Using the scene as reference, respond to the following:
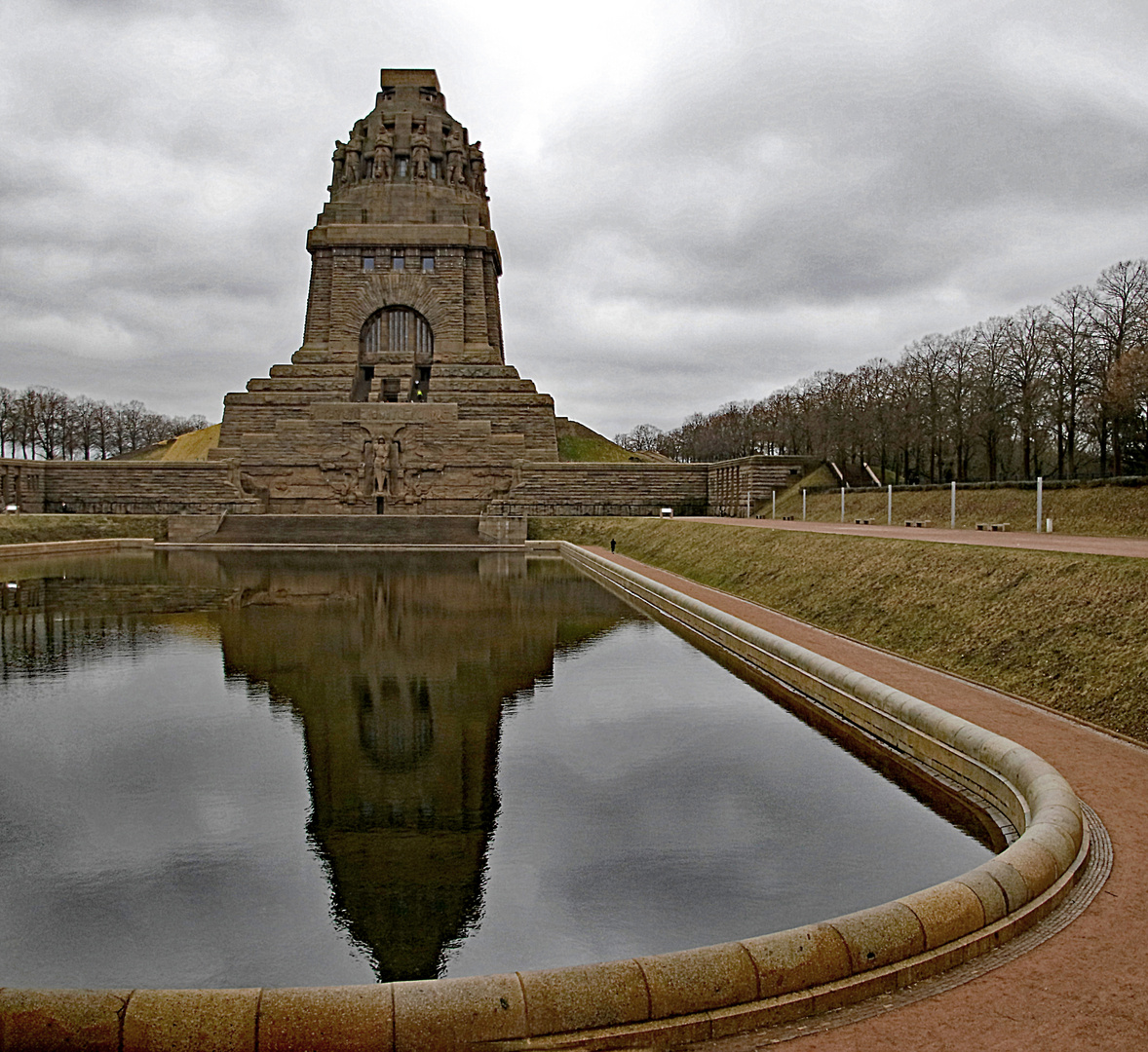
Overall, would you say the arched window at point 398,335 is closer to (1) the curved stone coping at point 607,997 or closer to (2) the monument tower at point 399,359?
(2) the monument tower at point 399,359

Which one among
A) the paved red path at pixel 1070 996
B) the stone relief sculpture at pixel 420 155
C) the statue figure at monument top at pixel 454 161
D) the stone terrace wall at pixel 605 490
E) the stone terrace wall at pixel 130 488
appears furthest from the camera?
the statue figure at monument top at pixel 454 161

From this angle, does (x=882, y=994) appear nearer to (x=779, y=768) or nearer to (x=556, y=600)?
(x=779, y=768)

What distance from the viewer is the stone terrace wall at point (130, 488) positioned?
156ft

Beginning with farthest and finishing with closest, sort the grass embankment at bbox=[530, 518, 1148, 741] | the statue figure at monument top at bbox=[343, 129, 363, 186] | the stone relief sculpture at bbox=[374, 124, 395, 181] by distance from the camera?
the statue figure at monument top at bbox=[343, 129, 363, 186]
the stone relief sculpture at bbox=[374, 124, 395, 181]
the grass embankment at bbox=[530, 518, 1148, 741]

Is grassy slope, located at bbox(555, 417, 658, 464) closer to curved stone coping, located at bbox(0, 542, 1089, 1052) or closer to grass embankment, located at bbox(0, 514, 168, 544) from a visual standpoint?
grass embankment, located at bbox(0, 514, 168, 544)

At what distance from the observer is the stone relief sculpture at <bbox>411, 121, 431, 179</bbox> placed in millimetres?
59344

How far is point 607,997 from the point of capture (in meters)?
Result: 4.02

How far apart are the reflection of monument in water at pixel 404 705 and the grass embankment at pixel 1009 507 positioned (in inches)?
512

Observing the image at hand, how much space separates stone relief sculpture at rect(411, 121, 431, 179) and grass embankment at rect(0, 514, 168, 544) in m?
28.7

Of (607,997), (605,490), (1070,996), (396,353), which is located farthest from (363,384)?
(1070,996)

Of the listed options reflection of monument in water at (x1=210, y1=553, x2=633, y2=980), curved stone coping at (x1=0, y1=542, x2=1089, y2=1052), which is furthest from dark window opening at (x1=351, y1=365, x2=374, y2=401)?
curved stone coping at (x1=0, y1=542, x2=1089, y2=1052)

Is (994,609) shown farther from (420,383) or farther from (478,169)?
(478,169)

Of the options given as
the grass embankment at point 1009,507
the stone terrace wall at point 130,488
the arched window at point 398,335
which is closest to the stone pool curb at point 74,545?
the stone terrace wall at point 130,488

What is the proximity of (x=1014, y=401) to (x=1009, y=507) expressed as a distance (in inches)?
539
